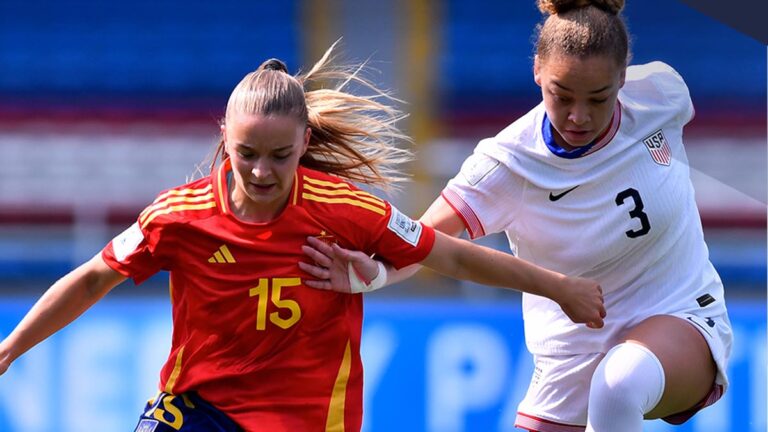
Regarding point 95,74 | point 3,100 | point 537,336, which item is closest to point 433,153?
point 95,74

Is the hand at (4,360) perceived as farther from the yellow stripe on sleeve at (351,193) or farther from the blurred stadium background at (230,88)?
the blurred stadium background at (230,88)

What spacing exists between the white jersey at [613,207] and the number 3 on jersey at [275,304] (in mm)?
642

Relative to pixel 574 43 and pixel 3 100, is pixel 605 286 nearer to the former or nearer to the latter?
pixel 574 43

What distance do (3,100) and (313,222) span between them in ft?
28.9

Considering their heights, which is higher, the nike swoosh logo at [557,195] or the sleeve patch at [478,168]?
the sleeve patch at [478,168]

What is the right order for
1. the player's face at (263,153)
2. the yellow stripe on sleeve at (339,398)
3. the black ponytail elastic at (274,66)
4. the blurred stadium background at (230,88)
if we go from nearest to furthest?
the player's face at (263,153)
the yellow stripe on sleeve at (339,398)
the black ponytail elastic at (274,66)
the blurred stadium background at (230,88)

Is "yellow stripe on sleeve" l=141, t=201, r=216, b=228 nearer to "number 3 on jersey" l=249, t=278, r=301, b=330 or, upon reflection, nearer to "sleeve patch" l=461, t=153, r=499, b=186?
"number 3 on jersey" l=249, t=278, r=301, b=330

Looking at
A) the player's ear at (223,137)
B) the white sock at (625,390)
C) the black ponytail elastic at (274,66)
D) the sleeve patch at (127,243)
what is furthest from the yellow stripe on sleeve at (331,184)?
the white sock at (625,390)

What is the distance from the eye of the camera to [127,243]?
330cm

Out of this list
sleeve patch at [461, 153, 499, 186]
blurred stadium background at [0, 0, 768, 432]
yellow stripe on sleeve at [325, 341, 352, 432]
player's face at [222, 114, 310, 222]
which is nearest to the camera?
player's face at [222, 114, 310, 222]

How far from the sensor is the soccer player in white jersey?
334 cm

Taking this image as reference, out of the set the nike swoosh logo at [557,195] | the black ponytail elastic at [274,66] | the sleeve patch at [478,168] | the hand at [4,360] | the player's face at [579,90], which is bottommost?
the hand at [4,360]

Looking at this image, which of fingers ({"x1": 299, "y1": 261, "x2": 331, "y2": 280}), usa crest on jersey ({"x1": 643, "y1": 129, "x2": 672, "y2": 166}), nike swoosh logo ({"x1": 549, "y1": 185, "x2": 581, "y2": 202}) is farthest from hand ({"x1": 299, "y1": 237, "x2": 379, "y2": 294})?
usa crest on jersey ({"x1": 643, "y1": 129, "x2": 672, "y2": 166})

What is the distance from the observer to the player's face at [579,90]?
10.9ft
